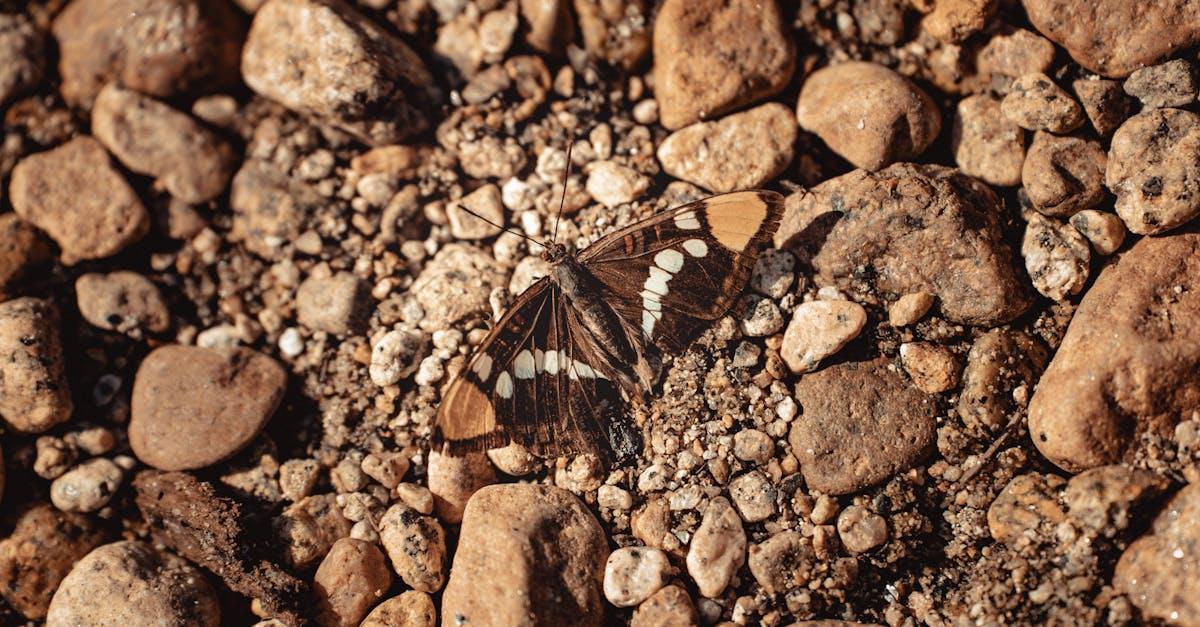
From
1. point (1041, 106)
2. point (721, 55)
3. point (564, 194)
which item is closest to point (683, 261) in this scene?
point (564, 194)

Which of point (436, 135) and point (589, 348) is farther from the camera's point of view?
point (436, 135)

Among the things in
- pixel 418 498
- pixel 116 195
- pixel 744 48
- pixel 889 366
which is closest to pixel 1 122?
pixel 116 195

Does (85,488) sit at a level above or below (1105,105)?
below

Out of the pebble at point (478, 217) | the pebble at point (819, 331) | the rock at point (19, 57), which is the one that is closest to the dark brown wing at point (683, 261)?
the pebble at point (819, 331)

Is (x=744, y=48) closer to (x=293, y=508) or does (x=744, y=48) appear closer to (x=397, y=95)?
(x=397, y=95)

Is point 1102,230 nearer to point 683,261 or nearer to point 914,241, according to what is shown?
point 914,241

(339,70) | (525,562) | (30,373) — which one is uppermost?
(339,70)
